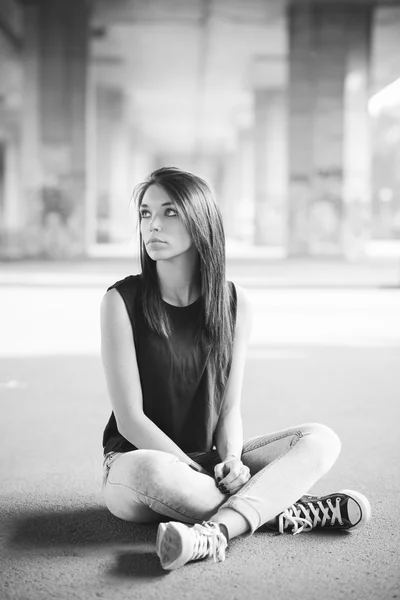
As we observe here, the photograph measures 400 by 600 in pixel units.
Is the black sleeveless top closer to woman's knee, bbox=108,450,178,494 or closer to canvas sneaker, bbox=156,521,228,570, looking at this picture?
woman's knee, bbox=108,450,178,494

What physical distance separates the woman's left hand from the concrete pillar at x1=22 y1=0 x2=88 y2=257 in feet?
78.3

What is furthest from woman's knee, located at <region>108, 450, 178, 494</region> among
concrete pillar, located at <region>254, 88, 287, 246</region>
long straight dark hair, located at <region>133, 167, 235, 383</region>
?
concrete pillar, located at <region>254, 88, 287, 246</region>

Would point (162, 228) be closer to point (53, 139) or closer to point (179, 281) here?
point (179, 281)

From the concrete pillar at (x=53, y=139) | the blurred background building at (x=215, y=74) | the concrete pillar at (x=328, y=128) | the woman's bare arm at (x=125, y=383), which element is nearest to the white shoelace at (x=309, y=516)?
the woman's bare arm at (x=125, y=383)

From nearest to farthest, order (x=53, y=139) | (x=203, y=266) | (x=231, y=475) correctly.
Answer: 1. (x=231, y=475)
2. (x=203, y=266)
3. (x=53, y=139)

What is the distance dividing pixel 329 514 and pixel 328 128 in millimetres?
23280

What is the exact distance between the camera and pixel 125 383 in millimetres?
3092

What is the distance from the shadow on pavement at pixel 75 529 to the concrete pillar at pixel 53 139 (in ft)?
77.0

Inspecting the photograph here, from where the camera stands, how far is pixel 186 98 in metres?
36.2

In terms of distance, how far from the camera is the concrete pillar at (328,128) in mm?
24844

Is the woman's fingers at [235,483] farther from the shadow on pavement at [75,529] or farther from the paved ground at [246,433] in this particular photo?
the shadow on pavement at [75,529]

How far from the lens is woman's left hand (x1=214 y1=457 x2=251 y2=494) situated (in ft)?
9.61

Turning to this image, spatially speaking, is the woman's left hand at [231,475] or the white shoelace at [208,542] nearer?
the white shoelace at [208,542]

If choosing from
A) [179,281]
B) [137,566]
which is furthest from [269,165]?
[137,566]
